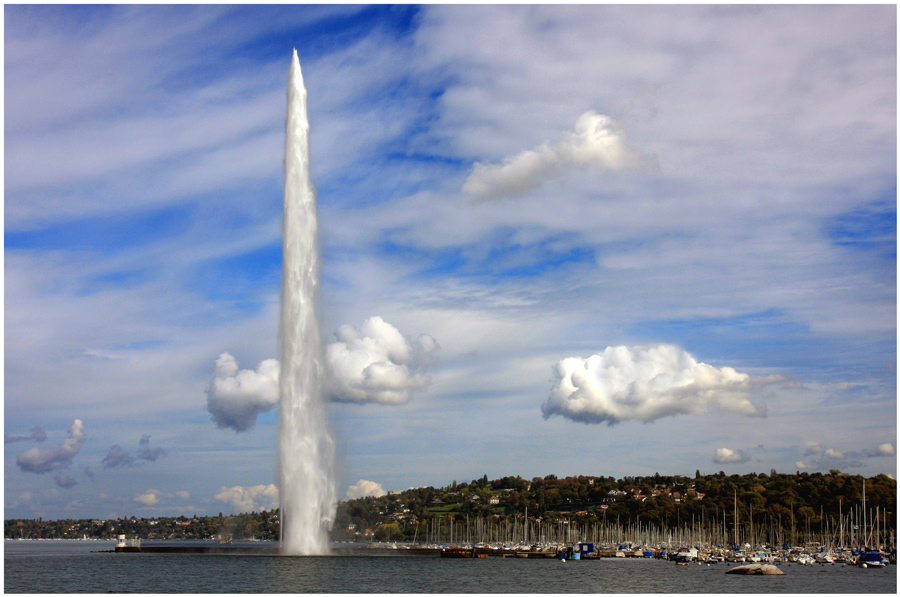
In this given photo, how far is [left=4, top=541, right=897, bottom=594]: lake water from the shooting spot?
62.5 meters

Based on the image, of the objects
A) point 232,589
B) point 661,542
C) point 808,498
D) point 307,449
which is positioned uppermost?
point 307,449

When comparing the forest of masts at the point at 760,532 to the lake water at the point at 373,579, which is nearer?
the lake water at the point at 373,579

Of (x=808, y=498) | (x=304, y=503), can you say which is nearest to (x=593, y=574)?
(x=304, y=503)

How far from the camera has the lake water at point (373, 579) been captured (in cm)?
6250

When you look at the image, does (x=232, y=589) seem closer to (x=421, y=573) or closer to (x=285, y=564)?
(x=285, y=564)

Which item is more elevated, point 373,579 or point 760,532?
point 373,579

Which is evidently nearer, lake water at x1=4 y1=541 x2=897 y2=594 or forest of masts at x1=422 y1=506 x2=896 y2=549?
lake water at x1=4 y1=541 x2=897 y2=594

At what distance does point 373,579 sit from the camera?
227 feet

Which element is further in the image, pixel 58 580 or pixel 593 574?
pixel 593 574

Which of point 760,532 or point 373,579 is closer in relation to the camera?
point 373,579

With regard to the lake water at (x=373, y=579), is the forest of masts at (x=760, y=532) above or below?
below

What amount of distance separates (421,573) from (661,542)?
126 meters

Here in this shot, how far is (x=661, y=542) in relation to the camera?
18750cm

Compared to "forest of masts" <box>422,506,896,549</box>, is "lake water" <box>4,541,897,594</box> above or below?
above
